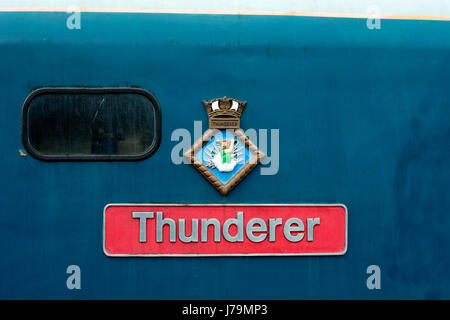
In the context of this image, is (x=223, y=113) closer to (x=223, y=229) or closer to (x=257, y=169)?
(x=257, y=169)

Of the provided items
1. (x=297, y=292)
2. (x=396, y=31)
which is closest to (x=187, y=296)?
(x=297, y=292)

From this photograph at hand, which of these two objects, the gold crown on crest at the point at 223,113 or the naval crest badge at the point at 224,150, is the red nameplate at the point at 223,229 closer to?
the naval crest badge at the point at 224,150

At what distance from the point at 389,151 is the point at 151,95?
52.4 inches

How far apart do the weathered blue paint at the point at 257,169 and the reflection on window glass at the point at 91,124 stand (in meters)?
0.07

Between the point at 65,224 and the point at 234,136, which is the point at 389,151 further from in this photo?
the point at 65,224

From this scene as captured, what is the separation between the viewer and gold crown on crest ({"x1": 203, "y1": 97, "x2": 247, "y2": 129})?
2975 millimetres

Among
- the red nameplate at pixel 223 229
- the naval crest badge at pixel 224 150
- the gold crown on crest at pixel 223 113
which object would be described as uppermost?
the gold crown on crest at pixel 223 113

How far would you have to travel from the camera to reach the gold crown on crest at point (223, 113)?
297cm

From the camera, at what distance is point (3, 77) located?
2939 millimetres

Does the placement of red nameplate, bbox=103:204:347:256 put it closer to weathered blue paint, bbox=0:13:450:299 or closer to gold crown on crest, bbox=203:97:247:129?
weathered blue paint, bbox=0:13:450:299

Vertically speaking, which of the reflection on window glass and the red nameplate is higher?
the reflection on window glass

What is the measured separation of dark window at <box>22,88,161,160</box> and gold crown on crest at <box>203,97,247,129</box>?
0.92 feet

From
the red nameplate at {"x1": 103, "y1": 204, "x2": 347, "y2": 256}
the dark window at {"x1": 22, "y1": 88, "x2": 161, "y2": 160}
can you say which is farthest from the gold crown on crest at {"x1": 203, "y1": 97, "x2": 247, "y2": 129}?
the red nameplate at {"x1": 103, "y1": 204, "x2": 347, "y2": 256}

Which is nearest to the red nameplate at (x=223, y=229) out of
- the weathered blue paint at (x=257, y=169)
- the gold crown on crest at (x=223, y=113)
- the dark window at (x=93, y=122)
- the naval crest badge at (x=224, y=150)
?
the weathered blue paint at (x=257, y=169)
